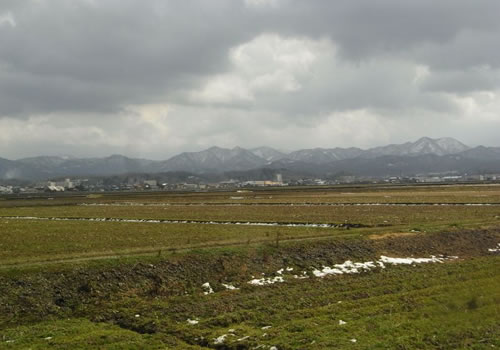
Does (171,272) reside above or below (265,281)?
above

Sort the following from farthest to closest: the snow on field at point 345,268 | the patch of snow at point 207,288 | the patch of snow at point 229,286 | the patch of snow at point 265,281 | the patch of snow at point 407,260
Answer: the patch of snow at point 407,260 < the snow on field at point 345,268 < the patch of snow at point 265,281 < the patch of snow at point 229,286 < the patch of snow at point 207,288

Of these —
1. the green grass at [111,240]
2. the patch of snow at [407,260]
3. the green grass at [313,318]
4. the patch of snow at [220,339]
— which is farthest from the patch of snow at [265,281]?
the patch of snow at [407,260]

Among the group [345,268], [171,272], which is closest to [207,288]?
[171,272]

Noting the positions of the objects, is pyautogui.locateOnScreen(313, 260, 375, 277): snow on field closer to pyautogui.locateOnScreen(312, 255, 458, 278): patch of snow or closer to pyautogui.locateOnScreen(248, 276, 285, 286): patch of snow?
pyautogui.locateOnScreen(312, 255, 458, 278): patch of snow

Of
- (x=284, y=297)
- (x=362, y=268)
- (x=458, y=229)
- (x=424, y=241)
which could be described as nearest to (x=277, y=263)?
(x=362, y=268)

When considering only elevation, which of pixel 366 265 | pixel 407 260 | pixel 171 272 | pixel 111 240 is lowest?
pixel 407 260

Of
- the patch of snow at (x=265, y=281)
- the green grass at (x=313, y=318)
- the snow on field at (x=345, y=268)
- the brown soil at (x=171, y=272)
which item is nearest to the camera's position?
the green grass at (x=313, y=318)

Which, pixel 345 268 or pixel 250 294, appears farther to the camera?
pixel 345 268

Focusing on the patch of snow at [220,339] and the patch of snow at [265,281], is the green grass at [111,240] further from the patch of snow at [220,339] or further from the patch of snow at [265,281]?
the patch of snow at [220,339]

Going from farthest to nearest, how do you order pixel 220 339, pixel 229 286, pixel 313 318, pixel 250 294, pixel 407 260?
pixel 407 260
pixel 229 286
pixel 250 294
pixel 313 318
pixel 220 339

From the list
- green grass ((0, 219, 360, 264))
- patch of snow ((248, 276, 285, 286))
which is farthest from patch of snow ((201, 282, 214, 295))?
green grass ((0, 219, 360, 264))

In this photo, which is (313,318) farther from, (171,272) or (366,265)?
(366,265)

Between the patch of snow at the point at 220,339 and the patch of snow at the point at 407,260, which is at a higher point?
the patch of snow at the point at 220,339

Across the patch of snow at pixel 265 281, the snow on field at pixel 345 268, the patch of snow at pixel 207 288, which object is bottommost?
the snow on field at pixel 345 268
